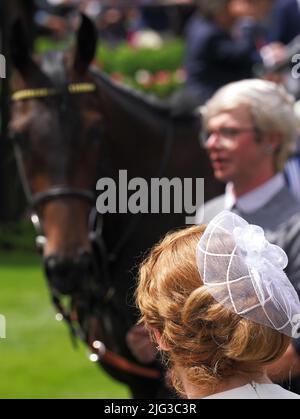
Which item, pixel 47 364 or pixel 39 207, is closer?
pixel 39 207

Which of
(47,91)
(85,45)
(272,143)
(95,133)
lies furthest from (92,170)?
(272,143)

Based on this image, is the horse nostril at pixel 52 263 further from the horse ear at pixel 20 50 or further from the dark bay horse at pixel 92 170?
the horse ear at pixel 20 50

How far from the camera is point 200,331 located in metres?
1.84

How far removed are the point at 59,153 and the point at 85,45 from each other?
467mm

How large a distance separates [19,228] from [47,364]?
3482mm

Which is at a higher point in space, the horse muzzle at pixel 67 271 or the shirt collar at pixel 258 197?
the shirt collar at pixel 258 197

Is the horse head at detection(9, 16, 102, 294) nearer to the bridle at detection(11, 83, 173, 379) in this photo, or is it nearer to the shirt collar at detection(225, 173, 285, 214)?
the bridle at detection(11, 83, 173, 379)

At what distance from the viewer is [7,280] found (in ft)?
30.3

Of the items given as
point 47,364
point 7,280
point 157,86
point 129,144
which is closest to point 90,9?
point 157,86

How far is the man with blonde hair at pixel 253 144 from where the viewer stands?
134 inches

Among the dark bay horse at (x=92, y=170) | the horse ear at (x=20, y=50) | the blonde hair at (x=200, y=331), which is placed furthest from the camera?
the horse ear at (x=20, y=50)

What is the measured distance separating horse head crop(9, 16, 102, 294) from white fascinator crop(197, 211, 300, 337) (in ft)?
5.92

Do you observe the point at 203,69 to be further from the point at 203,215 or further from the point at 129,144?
the point at 203,215

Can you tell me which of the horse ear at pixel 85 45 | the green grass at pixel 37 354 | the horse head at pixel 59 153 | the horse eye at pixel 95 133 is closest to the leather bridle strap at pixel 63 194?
the horse head at pixel 59 153
